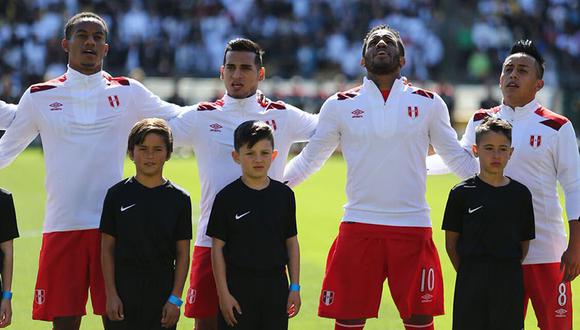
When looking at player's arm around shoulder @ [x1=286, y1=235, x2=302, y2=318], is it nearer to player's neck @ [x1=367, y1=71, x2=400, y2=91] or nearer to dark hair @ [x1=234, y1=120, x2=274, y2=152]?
dark hair @ [x1=234, y1=120, x2=274, y2=152]

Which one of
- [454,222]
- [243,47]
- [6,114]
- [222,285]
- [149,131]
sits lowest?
[222,285]

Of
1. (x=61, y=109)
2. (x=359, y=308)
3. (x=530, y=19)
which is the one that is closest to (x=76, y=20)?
(x=61, y=109)

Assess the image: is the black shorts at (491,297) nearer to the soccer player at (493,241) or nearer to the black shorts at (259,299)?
the soccer player at (493,241)

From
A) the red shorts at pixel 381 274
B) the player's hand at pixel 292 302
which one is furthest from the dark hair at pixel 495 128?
the player's hand at pixel 292 302

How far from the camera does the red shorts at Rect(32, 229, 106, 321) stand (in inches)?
264

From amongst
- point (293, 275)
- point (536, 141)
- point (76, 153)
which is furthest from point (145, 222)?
point (536, 141)

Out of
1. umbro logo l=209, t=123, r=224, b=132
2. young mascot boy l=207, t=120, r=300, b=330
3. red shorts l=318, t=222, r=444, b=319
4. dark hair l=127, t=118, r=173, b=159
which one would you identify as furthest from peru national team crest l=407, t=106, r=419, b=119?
dark hair l=127, t=118, r=173, b=159

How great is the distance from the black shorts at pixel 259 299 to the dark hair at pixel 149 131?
918 mm

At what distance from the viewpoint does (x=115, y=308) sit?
629 centimetres

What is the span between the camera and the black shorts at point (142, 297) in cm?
634

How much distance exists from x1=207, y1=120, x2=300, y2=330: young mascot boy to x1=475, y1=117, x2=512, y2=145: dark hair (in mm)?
1245

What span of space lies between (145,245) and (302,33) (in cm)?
2472

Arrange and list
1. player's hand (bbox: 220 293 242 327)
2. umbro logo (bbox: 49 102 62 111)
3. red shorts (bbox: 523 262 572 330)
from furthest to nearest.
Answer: umbro logo (bbox: 49 102 62 111)
red shorts (bbox: 523 262 572 330)
player's hand (bbox: 220 293 242 327)

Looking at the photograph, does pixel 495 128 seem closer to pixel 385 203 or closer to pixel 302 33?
pixel 385 203
